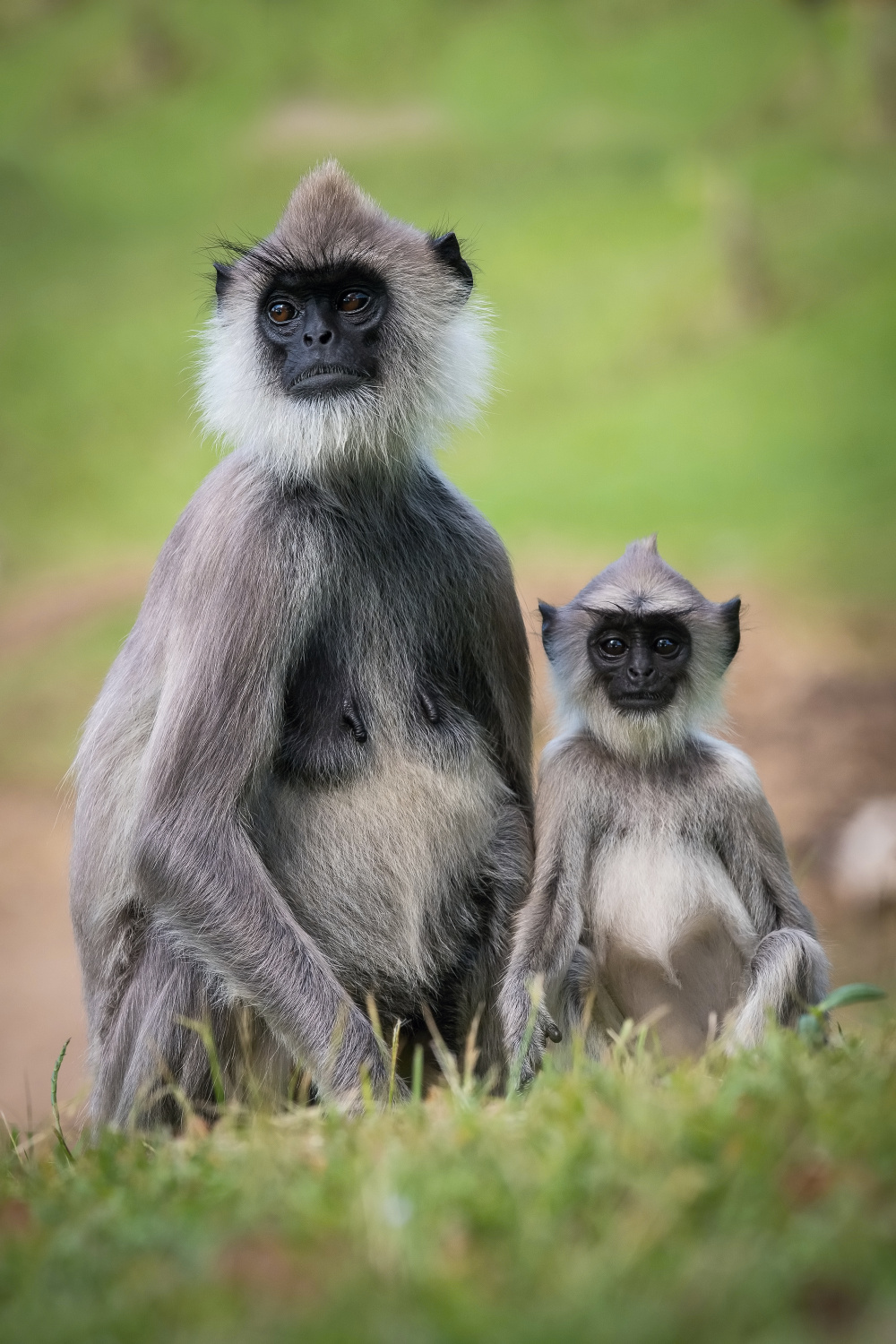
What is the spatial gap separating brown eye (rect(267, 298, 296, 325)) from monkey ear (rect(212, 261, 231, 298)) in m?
0.20

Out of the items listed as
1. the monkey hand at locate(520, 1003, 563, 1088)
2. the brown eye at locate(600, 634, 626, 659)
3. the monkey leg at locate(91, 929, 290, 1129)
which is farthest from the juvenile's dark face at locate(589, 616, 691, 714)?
the monkey leg at locate(91, 929, 290, 1129)

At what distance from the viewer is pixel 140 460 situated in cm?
1037

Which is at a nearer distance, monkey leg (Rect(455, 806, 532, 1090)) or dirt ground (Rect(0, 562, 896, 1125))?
monkey leg (Rect(455, 806, 532, 1090))

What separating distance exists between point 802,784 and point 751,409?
3.06m

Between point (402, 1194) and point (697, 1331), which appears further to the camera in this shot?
point (402, 1194)

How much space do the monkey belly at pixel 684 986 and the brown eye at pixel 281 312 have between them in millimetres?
1489

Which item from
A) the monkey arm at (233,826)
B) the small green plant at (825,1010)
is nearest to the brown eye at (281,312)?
the monkey arm at (233,826)

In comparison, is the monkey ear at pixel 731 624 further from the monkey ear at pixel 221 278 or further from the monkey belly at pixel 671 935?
the monkey ear at pixel 221 278

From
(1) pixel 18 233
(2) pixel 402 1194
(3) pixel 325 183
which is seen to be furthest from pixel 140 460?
(2) pixel 402 1194

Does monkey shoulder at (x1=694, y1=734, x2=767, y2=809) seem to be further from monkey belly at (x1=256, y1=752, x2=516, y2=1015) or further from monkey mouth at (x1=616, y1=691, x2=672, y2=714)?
monkey belly at (x1=256, y1=752, x2=516, y2=1015)

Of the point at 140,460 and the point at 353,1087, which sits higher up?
the point at 140,460

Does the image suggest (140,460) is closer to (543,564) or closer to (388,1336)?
(543,564)

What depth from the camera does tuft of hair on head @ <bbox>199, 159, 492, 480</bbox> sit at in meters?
2.96

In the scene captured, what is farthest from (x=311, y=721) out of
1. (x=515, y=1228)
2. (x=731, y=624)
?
(x=515, y=1228)
